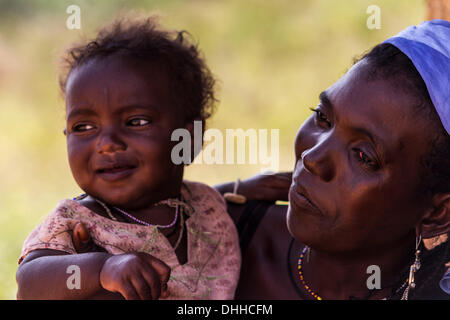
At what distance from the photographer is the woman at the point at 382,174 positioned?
1.73 metres

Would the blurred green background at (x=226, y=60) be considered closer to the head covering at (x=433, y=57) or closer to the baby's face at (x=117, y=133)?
the baby's face at (x=117, y=133)

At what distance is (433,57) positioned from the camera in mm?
1736

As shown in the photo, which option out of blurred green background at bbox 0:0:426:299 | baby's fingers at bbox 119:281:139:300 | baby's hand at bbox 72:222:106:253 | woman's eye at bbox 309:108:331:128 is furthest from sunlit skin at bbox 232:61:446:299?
blurred green background at bbox 0:0:426:299

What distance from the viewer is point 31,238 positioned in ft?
6.52

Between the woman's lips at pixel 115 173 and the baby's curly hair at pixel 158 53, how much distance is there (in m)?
0.37

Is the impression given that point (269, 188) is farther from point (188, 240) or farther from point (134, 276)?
point (134, 276)

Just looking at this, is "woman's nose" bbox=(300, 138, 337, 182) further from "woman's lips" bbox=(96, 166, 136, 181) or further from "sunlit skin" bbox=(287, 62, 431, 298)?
"woman's lips" bbox=(96, 166, 136, 181)

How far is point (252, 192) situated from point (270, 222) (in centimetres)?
18

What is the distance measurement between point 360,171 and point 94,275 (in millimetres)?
837

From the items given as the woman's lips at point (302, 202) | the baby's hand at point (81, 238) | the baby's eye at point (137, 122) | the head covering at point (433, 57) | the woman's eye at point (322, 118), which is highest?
the head covering at point (433, 57)

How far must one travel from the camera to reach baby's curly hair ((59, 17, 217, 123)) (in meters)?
2.31

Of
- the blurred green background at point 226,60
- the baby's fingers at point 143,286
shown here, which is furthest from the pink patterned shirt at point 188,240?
the blurred green background at point 226,60

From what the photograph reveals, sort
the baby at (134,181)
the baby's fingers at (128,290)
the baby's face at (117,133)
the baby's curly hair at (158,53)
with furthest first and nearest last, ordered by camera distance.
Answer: the baby's curly hair at (158,53) < the baby's face at (117,133) < the baby at (134,181) < the baby's fingers at (128,290)

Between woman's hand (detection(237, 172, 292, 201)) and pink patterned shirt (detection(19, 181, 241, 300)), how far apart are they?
13cm
